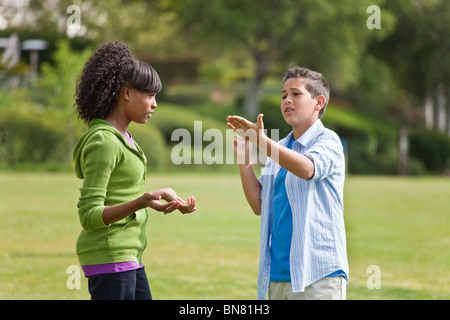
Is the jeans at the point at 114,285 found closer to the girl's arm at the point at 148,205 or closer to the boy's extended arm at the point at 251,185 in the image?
the girl's arm at the point at 148,205

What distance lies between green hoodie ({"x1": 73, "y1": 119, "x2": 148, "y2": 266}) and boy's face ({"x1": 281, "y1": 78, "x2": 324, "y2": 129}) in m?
0.78

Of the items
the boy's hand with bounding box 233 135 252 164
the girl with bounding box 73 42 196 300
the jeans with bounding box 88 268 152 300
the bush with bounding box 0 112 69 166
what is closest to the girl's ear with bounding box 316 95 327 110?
the boy's hand with bounding box 233 135 252 164

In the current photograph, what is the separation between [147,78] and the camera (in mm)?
3197

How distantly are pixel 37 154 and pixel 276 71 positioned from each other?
22372mm

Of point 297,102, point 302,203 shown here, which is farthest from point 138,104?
point 302,203

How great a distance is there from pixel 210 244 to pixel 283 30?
25.6m

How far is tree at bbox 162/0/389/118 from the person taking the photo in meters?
33.7

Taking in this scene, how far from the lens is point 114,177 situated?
308 centimetres

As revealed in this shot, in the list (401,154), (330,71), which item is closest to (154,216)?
(401,154)

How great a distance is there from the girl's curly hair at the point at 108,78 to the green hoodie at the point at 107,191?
10 cm

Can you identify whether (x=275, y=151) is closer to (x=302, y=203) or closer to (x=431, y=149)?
(x=302, y=203)

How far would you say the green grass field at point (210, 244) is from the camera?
710 cm

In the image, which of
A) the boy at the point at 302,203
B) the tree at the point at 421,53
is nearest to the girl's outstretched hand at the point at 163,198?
the boy at the point at 302,203
